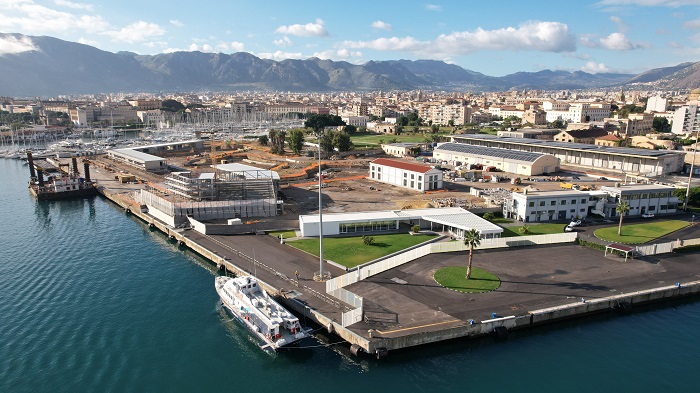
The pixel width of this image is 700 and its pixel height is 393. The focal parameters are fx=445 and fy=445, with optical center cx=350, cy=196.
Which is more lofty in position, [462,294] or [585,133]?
[585,133]

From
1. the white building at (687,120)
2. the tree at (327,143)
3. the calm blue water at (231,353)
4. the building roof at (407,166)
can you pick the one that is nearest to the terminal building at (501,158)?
the building roof at (407,166)

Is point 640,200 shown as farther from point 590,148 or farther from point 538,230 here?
point 590,148

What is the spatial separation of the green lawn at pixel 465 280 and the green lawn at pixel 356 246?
19.4 feet

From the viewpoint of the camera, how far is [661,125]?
422 feet

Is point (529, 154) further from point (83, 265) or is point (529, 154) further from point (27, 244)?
point (27, 244)

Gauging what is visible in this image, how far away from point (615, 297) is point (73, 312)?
37.3 meters

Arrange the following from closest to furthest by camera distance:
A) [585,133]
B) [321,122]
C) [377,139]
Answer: [585,133] → [377,139] → [321,122]

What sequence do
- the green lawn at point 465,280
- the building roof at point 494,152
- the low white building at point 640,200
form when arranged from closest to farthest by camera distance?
the green lawn at point 465,280 → the low white building at point 640,200 → the building roof at point 494,152

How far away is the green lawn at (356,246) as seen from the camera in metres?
36.8

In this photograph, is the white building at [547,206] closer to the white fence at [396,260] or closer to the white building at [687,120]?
the white fence at [396,260]

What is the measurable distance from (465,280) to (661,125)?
128843mm

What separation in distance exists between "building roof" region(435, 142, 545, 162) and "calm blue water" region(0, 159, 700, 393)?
46.0 meters

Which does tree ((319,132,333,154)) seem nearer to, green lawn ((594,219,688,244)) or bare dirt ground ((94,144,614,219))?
bare dirt ground ((94,144,614,219))

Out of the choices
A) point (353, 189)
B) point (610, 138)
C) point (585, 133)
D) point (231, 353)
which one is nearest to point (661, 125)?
point (610, 138)
